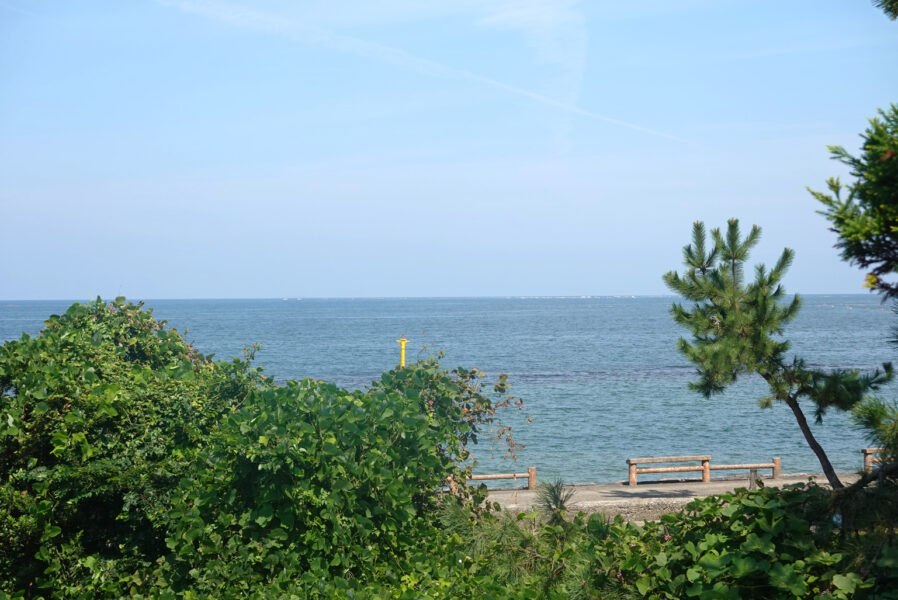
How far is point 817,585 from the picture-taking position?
5.00 metres

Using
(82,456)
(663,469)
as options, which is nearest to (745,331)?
(82,456)

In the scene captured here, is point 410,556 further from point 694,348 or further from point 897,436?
point 897,436

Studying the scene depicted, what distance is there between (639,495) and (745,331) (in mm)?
12694

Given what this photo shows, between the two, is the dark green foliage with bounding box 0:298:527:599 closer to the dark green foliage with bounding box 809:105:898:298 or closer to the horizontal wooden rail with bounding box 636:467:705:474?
the dark green foliage with bounding box 809:105:898:298

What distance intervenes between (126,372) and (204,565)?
9.50 feet

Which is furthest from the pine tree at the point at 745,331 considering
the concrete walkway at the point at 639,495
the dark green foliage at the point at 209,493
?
the concrete walkway at the point at 639,495

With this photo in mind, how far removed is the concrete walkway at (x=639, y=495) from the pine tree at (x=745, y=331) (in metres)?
7.66

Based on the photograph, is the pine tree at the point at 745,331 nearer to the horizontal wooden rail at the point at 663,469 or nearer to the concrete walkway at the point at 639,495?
the concrete walkway at the point at 639,495

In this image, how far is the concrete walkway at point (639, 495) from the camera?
15375mm

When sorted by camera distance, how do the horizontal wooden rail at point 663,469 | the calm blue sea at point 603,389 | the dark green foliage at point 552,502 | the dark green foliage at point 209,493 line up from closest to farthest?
the dark green foliage at point 209,493, the dark green foliage at point 552,502, the horizontal wooden rail at point 663,469, the calm blue sea at point 603,389

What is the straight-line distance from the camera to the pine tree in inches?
260

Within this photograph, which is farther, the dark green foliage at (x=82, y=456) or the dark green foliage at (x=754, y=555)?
the dark green foliage at (x=82, y=456)

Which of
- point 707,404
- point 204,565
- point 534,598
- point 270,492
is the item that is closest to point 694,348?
point 534,598

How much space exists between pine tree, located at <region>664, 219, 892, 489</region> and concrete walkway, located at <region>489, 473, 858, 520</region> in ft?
25.1
